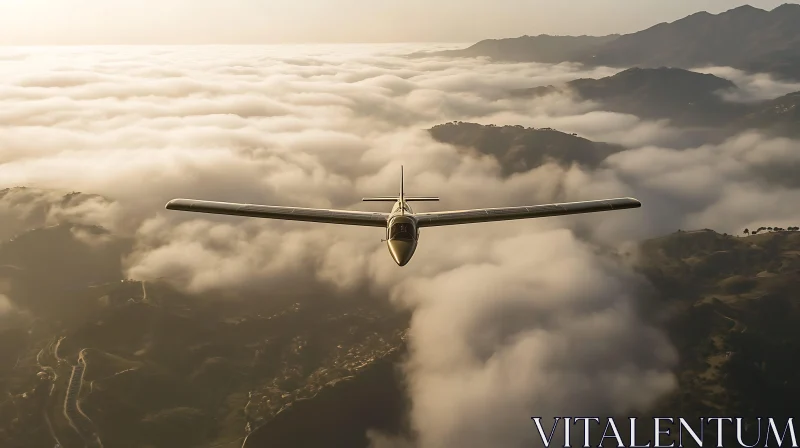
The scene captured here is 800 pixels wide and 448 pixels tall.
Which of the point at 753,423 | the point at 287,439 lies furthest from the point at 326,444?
the point at 753,423

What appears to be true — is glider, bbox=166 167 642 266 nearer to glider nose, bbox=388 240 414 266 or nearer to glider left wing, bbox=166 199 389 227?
glider left wing, bbox=166 199 389 227

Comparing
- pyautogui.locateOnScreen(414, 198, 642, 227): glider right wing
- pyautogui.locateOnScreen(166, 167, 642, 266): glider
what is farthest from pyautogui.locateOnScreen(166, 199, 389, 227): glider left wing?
pyautogui.locateOnScreen(414, 198, 642, 227): glider right wing

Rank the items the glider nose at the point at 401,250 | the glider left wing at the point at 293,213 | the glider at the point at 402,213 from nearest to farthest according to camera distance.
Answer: the glider nose at the point at 401,250 < the glider at the point at 402,213 < the glider left wing at the point at 293,213

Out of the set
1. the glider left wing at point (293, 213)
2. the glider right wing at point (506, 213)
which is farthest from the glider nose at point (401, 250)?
the glider left wing at point (293, 213)

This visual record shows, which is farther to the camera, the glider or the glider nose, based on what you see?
the glider

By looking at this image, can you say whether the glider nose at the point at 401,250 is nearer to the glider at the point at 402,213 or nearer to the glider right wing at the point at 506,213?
the glider at the point at 402,213

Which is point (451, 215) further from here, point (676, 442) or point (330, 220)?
point (676, 442)

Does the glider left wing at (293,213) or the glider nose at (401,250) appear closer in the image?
the glider nose at (401,250)

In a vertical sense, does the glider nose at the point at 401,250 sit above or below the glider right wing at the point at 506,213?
below
